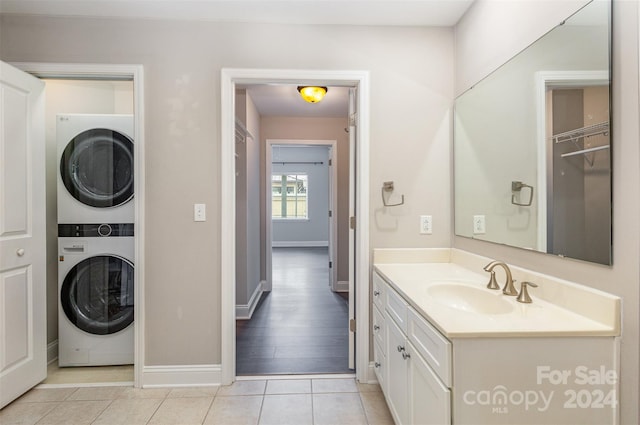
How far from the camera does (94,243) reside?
2.46m

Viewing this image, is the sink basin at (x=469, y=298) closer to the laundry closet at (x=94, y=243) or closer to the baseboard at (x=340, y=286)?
the laundry closet at (x=94, y=243)

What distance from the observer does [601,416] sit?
1.09 m

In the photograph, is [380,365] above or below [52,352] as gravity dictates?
above

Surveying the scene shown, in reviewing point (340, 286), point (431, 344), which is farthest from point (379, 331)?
point (340, 286)

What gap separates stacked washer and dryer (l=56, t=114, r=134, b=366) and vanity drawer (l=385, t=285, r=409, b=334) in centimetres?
196

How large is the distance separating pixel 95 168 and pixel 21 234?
0.67m

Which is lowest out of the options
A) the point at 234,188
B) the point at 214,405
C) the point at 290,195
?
the point at 214,405

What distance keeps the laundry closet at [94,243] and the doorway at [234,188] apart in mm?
838

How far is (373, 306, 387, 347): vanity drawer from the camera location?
6.39 ft

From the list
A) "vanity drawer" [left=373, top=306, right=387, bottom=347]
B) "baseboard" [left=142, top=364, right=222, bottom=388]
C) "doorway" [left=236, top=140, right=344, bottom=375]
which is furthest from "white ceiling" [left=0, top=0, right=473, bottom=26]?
"baseboard" [left=142, top=364, right=222, bottom=388]

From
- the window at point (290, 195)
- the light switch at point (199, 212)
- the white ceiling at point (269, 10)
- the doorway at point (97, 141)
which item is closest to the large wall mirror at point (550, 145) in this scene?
the white ceiling at point (269, 10)

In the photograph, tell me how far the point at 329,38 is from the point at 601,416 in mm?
2347

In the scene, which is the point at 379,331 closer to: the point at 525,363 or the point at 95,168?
the point at 525,363

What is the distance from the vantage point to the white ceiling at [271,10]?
78.9 inches
